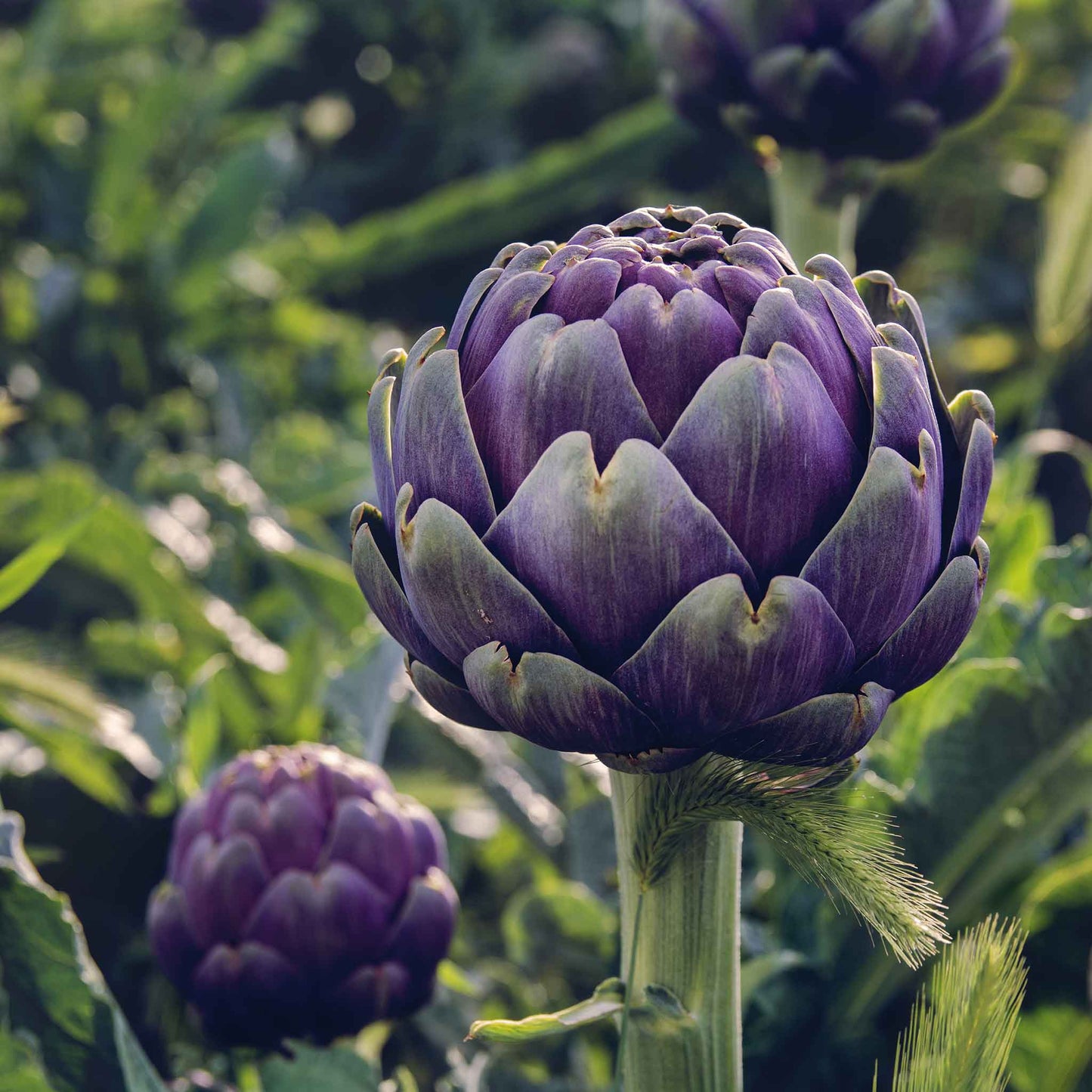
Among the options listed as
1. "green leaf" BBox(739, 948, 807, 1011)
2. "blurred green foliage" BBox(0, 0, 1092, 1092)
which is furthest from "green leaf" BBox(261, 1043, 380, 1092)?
"green leaf" BBox(739, 948, 807, 1011)

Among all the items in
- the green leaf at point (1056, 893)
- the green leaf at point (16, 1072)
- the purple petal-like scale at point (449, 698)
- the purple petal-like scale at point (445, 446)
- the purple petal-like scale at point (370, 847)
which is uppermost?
the purple petal-like scale at point (445, 446)

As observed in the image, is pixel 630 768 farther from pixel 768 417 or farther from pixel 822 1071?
pixel 822 1071

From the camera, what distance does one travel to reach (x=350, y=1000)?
0.54 meters

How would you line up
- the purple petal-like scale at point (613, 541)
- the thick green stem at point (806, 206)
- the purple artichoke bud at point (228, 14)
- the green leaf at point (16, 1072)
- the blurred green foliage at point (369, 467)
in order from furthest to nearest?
the purple artichoke bud at point (228, 14), the thick green stem at point (806, 206), the blurred green foliage at point (369, 467), the green leaf at point (16, 1072), the purple petal-like scale at point (613, 541)

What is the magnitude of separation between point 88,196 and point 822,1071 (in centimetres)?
113

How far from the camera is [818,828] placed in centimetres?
36

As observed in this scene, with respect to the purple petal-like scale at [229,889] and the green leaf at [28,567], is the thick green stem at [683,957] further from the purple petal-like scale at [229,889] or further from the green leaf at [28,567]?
the green leaf at [28,567]

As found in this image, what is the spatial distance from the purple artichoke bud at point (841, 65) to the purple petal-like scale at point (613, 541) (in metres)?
0.42

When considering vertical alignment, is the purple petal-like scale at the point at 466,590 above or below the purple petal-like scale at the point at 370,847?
above

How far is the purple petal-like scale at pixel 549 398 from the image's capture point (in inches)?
13.1

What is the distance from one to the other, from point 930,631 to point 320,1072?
0.32 m

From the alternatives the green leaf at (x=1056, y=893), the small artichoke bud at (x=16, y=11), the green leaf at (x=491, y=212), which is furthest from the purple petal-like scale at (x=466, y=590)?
the small artichoke bud at (x=16, y=11)

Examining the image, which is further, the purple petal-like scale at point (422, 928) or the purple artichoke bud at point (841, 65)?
the purple artichoke bud at point (841, 65)

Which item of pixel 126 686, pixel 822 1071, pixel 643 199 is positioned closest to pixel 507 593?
pixel 822 1071
